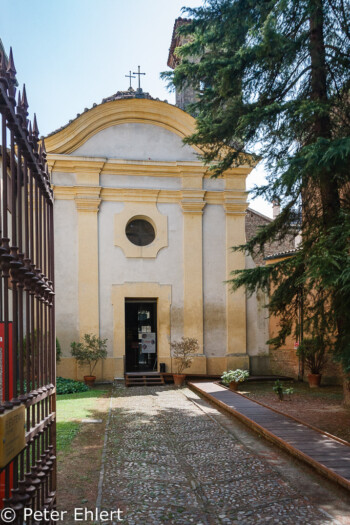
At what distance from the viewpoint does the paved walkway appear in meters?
6.48

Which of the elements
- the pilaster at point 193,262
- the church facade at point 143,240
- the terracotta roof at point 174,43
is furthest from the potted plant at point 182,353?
the terracotta roof at point 174,43

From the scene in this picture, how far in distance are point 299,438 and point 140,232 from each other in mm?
11444

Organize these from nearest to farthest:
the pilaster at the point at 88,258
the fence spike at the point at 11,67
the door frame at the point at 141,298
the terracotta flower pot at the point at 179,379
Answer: the fence spike at the point at 11,67, the terracotta flower pot at the point at 179,379, the pilaster at the point at 88,258, the door frame at the point at 141,298

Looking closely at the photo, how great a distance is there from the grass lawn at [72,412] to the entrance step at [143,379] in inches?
43.8

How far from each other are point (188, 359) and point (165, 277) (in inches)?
118

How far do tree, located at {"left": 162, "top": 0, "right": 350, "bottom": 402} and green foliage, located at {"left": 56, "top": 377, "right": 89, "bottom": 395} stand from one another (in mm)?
6956

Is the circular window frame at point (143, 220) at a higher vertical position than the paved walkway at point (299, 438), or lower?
higher

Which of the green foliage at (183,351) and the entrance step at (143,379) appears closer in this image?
the entrance step at (143,379)

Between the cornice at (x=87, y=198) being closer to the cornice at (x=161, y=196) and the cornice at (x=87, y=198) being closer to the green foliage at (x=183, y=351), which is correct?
the cornice at (x=161, y=196)

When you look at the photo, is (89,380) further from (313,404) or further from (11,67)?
(11,67)

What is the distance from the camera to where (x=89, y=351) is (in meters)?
16.6

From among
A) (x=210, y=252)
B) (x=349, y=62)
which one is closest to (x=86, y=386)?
(x=210, y=252)

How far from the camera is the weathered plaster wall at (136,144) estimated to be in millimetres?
18047

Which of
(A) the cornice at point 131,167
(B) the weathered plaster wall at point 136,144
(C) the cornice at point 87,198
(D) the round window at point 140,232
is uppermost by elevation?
(B) the weathered plaster wall at point 136,144
